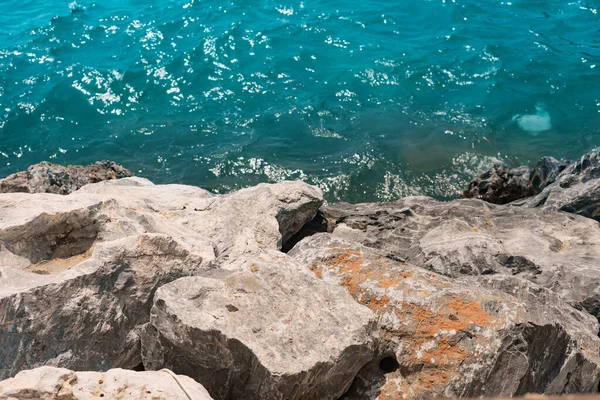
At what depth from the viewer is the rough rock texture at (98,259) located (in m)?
4.96

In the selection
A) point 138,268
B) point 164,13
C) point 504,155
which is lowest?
point 504,155

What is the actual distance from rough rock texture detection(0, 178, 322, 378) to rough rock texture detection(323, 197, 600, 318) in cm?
126

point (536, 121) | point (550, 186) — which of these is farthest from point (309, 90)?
point (550, 186)

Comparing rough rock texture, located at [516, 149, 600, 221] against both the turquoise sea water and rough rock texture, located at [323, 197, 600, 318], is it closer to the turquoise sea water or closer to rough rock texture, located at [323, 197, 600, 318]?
rough rock texture, located at [323, 197, 600, 318]

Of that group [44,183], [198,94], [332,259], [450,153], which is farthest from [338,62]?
[332,259]

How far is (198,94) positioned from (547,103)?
8.90 meters

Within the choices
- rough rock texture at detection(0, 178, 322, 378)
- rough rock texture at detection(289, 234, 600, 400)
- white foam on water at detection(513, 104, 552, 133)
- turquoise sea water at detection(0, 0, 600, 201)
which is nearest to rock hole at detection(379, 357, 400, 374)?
rough rock texture at detection(289, 234, 600, 400)

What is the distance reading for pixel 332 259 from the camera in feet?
19.4

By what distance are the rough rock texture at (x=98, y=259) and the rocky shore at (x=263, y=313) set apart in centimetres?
A: 1

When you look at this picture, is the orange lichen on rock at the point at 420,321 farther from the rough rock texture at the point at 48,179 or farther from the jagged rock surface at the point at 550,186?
the rough rock texture at the point at 48,179

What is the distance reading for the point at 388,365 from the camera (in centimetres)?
514

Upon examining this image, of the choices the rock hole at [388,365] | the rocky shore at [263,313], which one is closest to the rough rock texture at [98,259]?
the rocky shore at [263,313]

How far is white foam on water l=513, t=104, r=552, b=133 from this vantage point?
49.0 feet

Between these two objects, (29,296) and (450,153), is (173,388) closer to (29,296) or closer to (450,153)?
(29,296)
